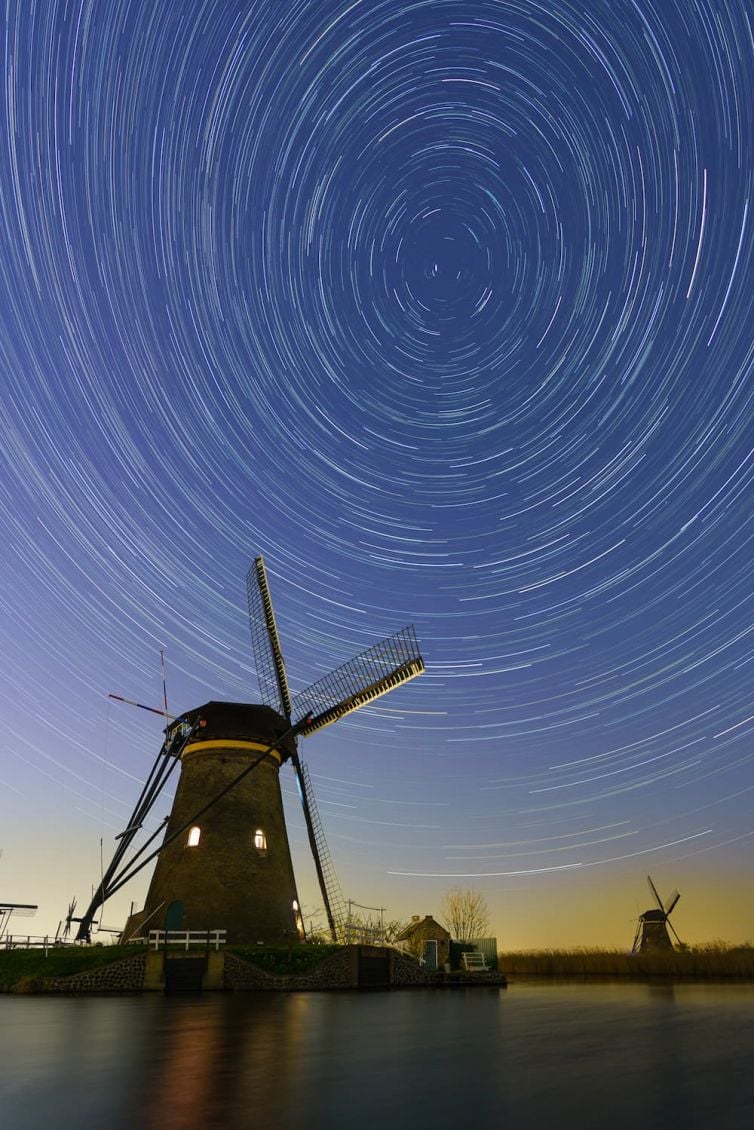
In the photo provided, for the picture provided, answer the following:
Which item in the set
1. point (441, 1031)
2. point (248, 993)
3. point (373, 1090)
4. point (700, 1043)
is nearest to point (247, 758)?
point (248, 993)

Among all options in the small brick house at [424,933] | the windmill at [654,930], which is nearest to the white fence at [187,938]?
the small brick house at [424,933]

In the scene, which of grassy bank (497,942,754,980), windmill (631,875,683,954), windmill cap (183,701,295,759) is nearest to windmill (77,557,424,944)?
windmill cap (183,701,295,759)

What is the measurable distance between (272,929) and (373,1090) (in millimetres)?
25036

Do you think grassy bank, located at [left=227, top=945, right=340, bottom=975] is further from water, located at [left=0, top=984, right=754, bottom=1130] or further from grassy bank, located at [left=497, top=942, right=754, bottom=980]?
grassy bank, located at [left=497, top=942, right=754, bottom=980]

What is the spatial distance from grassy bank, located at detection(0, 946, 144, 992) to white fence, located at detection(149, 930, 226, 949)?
71 cm

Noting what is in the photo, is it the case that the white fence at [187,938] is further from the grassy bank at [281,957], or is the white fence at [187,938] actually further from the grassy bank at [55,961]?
the grassy bank at [281,957]

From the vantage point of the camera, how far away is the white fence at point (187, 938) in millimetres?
27906

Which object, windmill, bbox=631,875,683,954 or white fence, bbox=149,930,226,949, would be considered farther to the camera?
windmill, bbox=631,875,683,954

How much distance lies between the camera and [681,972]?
140 ft

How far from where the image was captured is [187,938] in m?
27.9

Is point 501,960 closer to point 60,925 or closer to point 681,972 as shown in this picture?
point 681,972

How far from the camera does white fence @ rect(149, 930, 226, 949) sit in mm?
27906

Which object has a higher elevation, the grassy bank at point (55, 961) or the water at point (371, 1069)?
the grassy bank at point (55, 961)

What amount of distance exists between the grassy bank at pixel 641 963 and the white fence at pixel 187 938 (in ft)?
80.8
